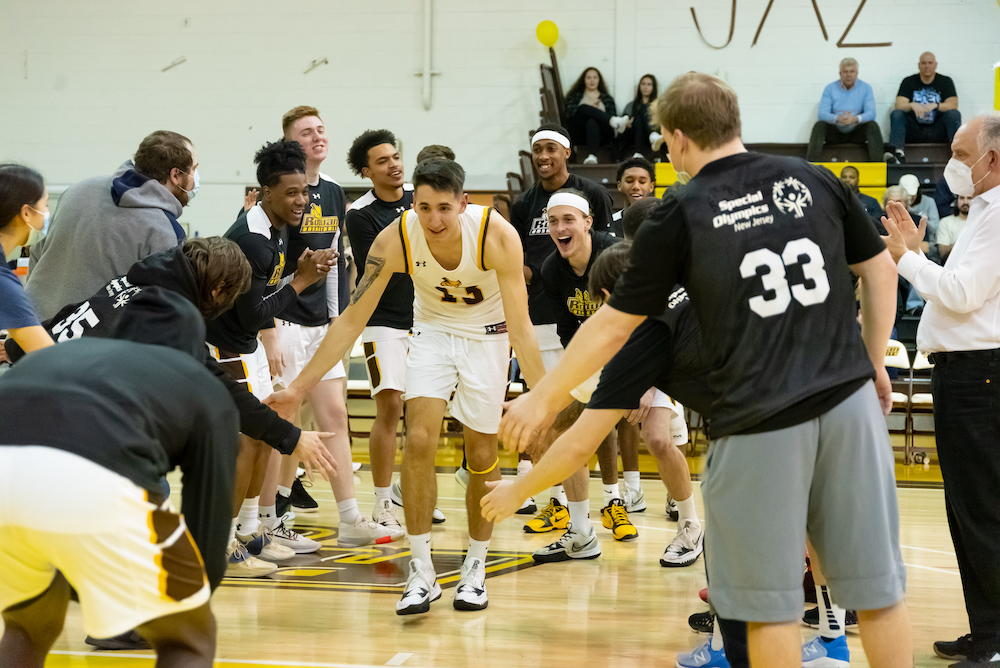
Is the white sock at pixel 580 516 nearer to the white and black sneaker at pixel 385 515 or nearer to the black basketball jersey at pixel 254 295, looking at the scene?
the white and black sneaker at pixel 385 515

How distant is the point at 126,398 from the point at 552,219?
3.32 metres

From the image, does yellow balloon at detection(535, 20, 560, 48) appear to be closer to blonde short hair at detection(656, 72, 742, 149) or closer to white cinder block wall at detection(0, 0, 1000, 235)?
white cinder block wall at detection(0, 0, 1000, 235)

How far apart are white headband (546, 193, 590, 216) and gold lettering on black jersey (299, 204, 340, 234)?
55.2 inches

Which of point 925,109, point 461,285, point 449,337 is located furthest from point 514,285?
point 925,109

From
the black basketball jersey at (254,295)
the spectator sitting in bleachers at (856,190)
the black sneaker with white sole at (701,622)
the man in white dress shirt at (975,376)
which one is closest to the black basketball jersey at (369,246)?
the black basketball jersey at (254,295)

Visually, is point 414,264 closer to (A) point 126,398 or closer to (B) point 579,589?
(B) point 579,589

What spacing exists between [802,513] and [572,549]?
2721mm

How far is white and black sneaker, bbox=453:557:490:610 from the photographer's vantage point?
3896 millimetres

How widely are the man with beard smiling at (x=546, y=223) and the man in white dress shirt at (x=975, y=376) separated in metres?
2.64

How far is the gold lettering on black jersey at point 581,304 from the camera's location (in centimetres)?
486

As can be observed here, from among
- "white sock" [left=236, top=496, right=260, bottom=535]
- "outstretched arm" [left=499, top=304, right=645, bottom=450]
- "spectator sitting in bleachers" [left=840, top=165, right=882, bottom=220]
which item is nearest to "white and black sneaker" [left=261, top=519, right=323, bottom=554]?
"white sock" [left=236, top=496, right=260, bottom=535]

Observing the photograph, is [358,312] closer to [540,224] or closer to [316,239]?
[316,239]

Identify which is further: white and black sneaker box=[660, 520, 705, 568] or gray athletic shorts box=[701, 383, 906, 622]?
white and black sneaker box=[660, 520, 705, 568]

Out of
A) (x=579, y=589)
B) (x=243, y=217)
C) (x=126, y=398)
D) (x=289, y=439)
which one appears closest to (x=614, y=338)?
(x=289, y=439)
